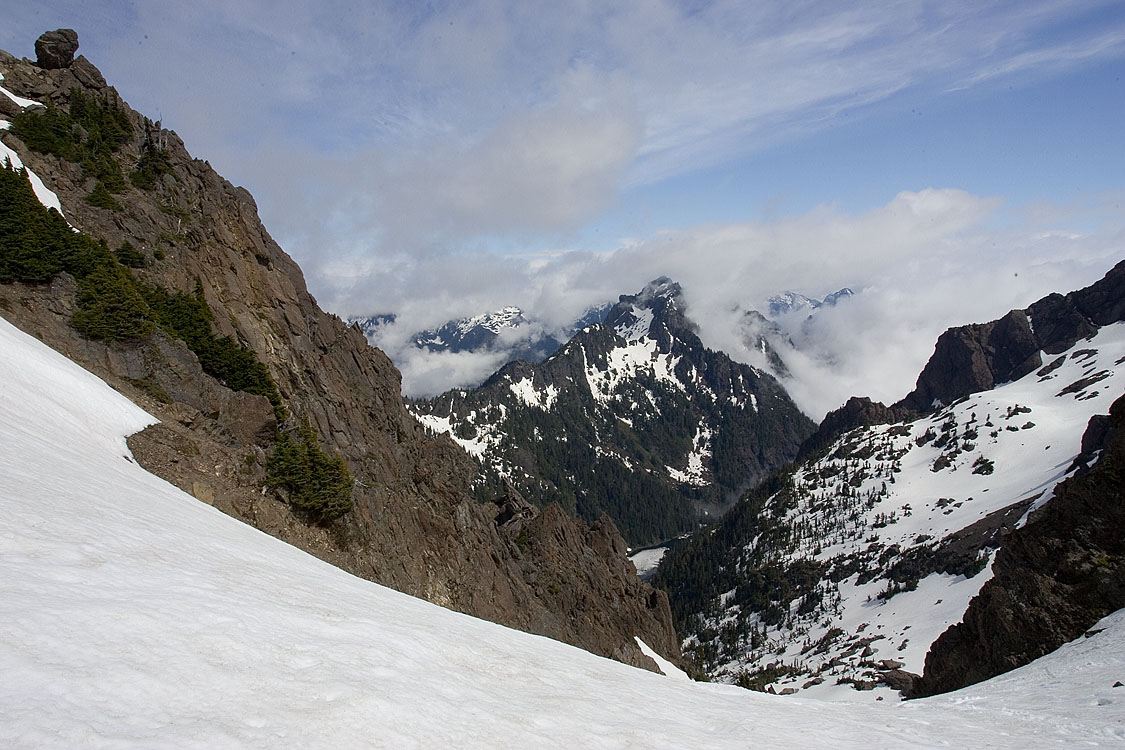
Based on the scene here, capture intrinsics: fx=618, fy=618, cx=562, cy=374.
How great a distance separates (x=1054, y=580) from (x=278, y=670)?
2943 cm

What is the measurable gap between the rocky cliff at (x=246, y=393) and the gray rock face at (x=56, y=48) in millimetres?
124

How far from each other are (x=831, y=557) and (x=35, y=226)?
197441 millimetres

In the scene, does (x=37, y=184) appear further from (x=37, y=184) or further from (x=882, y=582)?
(x=882, y=582)

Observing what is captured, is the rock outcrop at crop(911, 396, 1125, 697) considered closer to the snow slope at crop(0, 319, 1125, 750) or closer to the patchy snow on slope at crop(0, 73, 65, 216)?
the snow slope at crop(0, 319, 1125, 750)

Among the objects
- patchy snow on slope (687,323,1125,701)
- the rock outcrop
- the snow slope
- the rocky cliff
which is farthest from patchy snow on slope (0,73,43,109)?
patchy snow on slope (687,323,1125,701)

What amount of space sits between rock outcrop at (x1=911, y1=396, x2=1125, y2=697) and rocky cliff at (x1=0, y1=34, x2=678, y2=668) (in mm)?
27337

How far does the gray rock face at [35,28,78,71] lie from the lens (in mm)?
44188

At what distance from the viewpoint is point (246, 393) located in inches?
1151

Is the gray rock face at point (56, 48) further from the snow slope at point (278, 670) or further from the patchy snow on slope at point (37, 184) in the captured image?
the snow slope at point (278, 670)

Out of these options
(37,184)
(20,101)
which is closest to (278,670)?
(37,184)

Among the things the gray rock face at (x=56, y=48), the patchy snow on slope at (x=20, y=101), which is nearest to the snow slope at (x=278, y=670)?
the patchy snow on slope at (x=20, y=101)

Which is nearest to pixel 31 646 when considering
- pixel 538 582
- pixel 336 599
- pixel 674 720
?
pixel 336 599

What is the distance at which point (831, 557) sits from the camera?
183500mm

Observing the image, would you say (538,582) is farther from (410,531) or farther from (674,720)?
(674,720)
